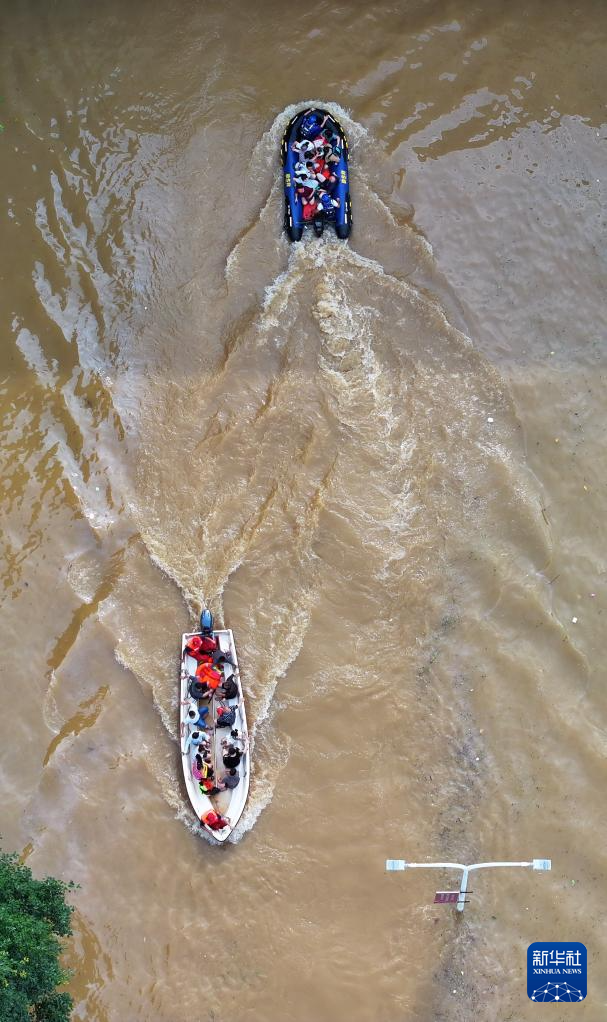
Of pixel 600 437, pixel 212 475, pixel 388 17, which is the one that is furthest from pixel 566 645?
pixel 388 17

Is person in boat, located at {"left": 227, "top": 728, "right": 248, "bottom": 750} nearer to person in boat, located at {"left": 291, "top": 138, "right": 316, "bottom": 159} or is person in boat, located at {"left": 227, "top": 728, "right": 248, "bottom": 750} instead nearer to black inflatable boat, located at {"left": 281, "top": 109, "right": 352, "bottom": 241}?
black inflatable boat, located at {"left": 281, "top": 109, "right": 352, "bottom": 241}

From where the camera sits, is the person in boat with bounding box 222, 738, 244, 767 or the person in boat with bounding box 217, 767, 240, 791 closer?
the person in boat with bounding box 217, 767, 240, 791

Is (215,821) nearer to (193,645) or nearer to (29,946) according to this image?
(193,645)

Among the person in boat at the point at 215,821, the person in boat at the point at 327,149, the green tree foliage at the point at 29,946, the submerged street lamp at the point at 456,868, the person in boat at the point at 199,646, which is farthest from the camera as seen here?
the person in boat at the point at 327,149

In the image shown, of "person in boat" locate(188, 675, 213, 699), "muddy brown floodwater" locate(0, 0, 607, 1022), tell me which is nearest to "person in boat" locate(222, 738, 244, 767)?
"muddy brown floodwater" locate(0, 0, 607, 1022)

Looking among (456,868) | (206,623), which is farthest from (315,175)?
(456,868)

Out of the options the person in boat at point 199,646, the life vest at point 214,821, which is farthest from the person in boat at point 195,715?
the life vest at point 214,821

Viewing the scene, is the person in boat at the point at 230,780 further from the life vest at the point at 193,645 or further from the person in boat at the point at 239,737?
the life vest at the point at 193,645
